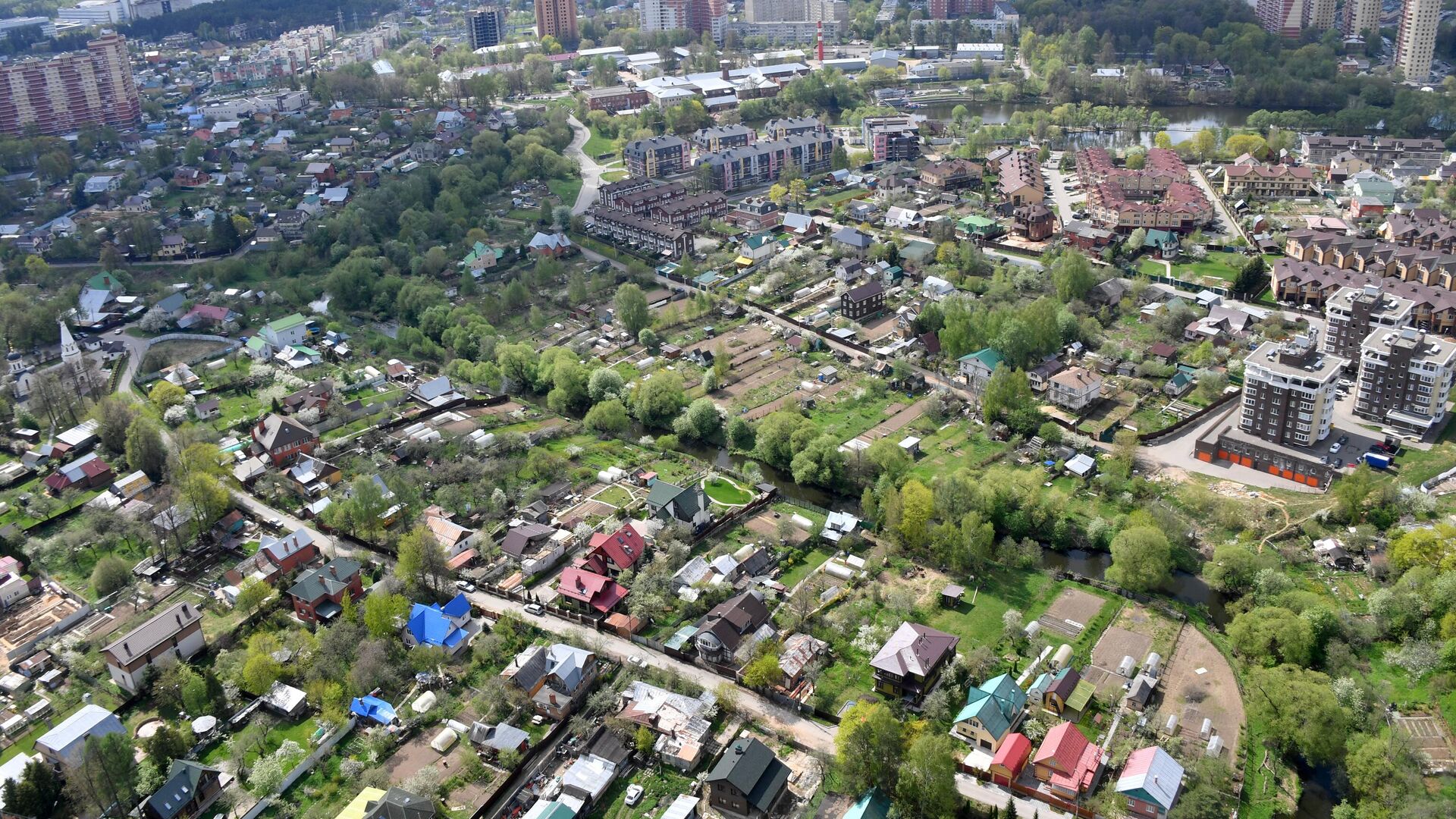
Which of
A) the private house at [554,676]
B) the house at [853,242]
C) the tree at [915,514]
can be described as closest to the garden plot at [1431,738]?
the tree at [915,514]

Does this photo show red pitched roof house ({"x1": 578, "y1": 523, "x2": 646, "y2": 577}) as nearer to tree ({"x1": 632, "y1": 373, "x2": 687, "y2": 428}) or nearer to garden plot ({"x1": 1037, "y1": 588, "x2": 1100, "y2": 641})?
tree ({"x1": 632, "y1": 373, "x2": 687, "y2": 428})

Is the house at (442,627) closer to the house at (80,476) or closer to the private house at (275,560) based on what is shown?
the private house at (275,560)

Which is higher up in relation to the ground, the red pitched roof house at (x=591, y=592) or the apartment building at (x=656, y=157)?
the apartment building at (x=656, y=157)

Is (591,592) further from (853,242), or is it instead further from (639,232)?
(639,232)

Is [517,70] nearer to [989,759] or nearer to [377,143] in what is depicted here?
[377,143]

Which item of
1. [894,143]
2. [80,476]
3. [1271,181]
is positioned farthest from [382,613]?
[1271,181]

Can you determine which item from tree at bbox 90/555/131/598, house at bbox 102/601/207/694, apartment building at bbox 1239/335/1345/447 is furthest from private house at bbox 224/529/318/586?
apartment building at bbox 1239/335/1345/447

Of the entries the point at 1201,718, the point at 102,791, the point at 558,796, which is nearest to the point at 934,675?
the point at 1201,718
